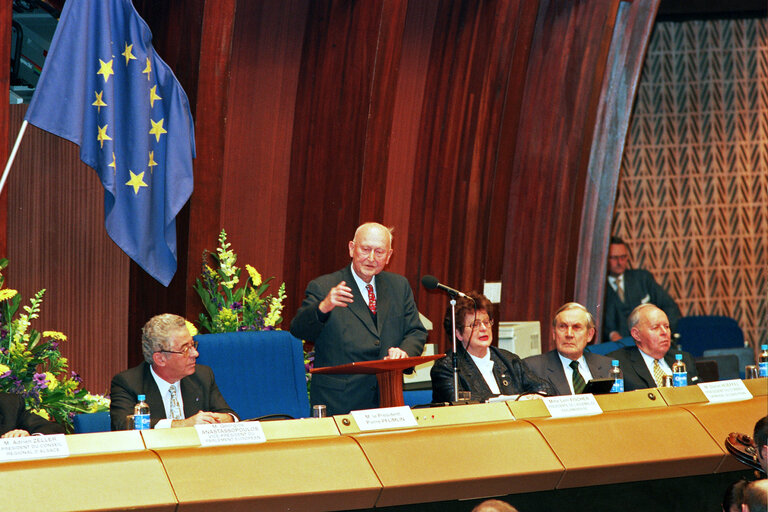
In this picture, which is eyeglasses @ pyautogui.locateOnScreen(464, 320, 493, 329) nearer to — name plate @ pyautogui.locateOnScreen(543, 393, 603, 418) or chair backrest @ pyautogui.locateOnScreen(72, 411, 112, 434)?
name plate @ pyautogui.locateOnScreen(543, 393, 603, 418)

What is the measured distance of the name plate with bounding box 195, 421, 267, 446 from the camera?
3041 mm

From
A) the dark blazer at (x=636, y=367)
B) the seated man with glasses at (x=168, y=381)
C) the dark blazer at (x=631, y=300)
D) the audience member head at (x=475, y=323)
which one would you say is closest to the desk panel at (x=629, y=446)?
the audience member head at (x=475, y=323)

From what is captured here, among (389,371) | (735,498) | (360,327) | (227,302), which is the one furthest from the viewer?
(227,302)

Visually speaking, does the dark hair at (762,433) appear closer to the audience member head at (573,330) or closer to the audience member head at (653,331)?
the audience member head at (573,330)

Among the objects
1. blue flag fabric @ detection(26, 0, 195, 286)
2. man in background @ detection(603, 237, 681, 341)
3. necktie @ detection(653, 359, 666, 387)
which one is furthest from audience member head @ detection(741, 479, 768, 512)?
man in background @ detection(603, 237, 681, 341)

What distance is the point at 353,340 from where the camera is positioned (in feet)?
13.9

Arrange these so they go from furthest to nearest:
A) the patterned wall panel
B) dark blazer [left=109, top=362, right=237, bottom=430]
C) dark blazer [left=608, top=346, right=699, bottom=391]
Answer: the patterned wall panel, dark blazer [left=608, top=346, right=699, bottom=391], dark blazer [left=109, top=362, right=237, bottom=430]

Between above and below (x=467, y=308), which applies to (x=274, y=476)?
below

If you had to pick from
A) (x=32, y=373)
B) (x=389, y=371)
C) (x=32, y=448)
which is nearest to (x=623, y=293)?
(x=389, y=371)

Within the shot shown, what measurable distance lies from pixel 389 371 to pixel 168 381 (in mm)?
883

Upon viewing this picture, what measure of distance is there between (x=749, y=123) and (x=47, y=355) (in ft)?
22.4

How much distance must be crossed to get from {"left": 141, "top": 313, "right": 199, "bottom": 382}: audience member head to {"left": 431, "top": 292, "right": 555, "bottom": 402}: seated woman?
104 centimetres

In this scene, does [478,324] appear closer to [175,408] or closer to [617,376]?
[617,376]

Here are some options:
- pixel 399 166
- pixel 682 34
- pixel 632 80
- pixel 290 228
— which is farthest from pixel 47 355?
pixel 682 34
